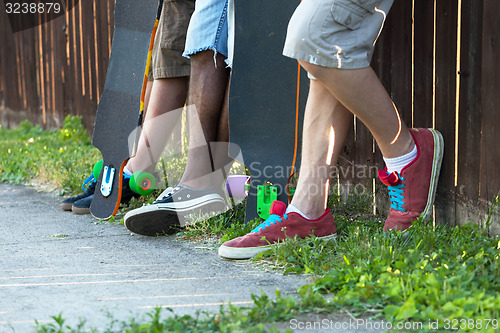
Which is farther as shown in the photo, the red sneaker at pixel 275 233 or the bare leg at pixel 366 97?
the red sneaker at pixel 275 233

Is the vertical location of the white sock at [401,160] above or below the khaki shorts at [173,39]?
below

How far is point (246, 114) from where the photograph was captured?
272 cm

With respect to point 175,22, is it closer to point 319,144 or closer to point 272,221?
point 319,144

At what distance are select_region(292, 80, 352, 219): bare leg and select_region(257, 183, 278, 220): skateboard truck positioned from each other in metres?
0.26

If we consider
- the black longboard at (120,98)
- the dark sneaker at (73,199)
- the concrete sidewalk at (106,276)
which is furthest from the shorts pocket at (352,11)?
the dark sneaker at (73,199)

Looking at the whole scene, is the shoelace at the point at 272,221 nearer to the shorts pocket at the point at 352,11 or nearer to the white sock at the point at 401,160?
the white sock at the point at 401,160

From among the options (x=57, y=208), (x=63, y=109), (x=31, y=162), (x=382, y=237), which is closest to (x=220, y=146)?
(x=382, y=237)

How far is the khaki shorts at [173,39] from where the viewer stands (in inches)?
122

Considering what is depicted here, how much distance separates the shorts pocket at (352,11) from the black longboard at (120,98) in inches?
52.9

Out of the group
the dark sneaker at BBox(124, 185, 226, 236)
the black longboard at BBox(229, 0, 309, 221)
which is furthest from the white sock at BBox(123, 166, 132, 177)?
the black longboard at BBox(229, 0, 309, 221)

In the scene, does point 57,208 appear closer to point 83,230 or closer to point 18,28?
point 83,230

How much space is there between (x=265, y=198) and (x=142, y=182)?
0.73 meters

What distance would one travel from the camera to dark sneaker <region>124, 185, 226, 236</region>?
2.67 metres

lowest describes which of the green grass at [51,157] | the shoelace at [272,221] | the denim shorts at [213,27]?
the green grass at [51,157]
